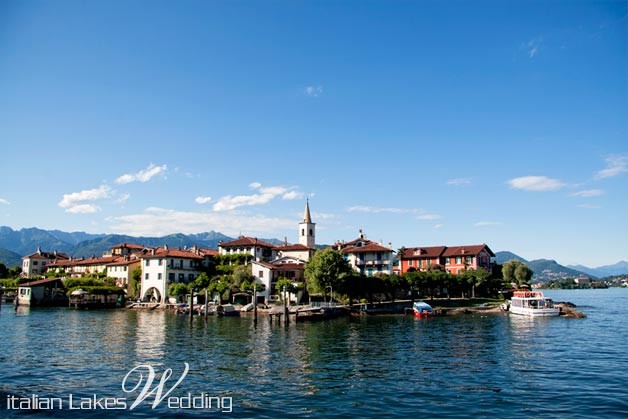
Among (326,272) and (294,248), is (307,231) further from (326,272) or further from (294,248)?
(326,272)

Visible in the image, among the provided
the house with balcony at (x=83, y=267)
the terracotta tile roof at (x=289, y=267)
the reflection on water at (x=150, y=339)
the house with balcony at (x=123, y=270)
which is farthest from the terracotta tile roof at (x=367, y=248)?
the house with balcony at (x=83, y=267)

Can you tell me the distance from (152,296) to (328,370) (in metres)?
70.5

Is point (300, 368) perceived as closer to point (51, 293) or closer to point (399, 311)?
point (399, 311)

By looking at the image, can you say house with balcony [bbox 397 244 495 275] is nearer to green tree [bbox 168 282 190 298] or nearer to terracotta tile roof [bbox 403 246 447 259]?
terracotta tile roof [bbox 403 246 447 259]

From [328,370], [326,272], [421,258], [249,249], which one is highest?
[249,249]

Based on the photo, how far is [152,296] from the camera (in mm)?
92062

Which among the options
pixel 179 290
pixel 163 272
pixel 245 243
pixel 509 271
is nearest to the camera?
pixel 179 290

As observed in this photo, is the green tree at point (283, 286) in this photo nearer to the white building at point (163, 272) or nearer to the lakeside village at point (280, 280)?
the lakeside village at point (280, 280)

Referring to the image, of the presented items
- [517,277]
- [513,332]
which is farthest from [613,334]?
[517,277]

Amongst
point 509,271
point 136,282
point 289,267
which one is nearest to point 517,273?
point 509,271

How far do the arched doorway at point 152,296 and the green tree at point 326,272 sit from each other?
33.5 meters

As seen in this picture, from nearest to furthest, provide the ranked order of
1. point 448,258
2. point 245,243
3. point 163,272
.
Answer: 1. point 163,272
2. point 245,243
3. point 448,258

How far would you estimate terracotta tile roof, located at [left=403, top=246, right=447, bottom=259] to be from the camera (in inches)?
4407

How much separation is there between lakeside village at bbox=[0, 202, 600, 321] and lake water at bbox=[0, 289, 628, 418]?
24.4m
